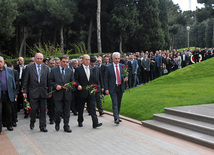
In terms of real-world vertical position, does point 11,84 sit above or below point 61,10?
below

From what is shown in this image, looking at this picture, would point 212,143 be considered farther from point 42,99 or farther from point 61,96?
point 42,99

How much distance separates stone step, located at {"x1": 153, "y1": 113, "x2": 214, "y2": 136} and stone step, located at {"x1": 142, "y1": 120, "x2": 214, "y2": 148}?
4.7 inches

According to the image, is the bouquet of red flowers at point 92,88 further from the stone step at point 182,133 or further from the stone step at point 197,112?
the stone step at point 197,112

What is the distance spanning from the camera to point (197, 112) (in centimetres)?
869

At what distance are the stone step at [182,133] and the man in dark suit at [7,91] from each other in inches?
170

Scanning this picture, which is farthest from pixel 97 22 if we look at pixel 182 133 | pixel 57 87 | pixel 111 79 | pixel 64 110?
pixel 182 133

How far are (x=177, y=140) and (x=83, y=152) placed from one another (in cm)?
262

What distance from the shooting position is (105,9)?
36.2 metres

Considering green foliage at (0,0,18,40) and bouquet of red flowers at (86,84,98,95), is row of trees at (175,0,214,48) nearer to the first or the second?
green foliage at (0,0,18,40)

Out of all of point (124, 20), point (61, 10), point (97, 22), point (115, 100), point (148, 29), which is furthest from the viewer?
point (148, 29)

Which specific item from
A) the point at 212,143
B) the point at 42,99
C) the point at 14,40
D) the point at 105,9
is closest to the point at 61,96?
the point at 42,99

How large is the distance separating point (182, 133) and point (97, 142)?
2.33 meters

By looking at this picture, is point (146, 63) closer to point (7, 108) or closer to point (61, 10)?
point (7, 108)

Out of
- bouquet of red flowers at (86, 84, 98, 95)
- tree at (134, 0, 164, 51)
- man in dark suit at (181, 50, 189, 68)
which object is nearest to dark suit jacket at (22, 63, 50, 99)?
bouquet of red flowers at (86, 84, 98, 95)
